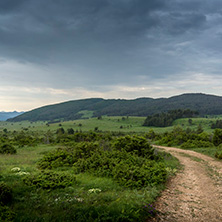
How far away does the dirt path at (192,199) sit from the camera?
6992mm

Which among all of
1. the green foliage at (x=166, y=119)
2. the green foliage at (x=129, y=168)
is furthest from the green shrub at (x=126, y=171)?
the green foliage at (x=166, y=119)

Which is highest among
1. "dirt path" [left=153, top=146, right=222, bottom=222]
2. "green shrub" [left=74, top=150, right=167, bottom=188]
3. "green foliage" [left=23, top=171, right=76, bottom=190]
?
"green foliage" [left=23, top=171, right=76, bottom=190]

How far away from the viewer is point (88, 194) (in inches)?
319

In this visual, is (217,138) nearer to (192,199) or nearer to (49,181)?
(192,199)

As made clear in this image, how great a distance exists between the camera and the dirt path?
6992mm

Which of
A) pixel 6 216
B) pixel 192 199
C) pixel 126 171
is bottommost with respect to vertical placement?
pixel 192 199

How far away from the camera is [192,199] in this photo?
28.7 feet

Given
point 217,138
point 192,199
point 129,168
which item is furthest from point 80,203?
point 217,138

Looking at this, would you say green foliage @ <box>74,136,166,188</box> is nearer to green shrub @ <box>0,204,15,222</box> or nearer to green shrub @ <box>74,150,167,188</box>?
green shrub @ <box>74,150,167,188</box>

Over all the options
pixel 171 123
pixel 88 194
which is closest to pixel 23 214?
pixel 88 194

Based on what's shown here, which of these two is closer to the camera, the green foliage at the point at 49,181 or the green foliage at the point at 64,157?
the green foliage at the point at 49,181

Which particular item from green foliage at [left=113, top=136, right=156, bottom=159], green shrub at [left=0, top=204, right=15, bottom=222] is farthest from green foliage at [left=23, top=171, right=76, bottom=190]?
green foliage at [left=113, top=136, right=156, bottom=159]

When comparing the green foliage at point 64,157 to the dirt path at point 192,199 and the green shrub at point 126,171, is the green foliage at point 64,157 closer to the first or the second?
the green shrub at point 126,171

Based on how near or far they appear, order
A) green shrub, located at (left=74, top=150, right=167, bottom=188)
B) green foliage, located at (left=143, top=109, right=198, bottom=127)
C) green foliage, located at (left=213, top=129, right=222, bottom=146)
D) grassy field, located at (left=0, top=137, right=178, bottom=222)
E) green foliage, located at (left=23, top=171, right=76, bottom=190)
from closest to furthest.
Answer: grassy field, located at (left=0, top=137, right=178, bottom=222) < green foliage, located at (left=23, top=171, right=76, bottom=190) < green shrub, located at (left=74, top=150, right=167, bottom=188) < green foliage, located at (left=213, top=129, right=222, bottom=146) < green foliage, located at (left=143, top=109, right=198, bottom=127)
